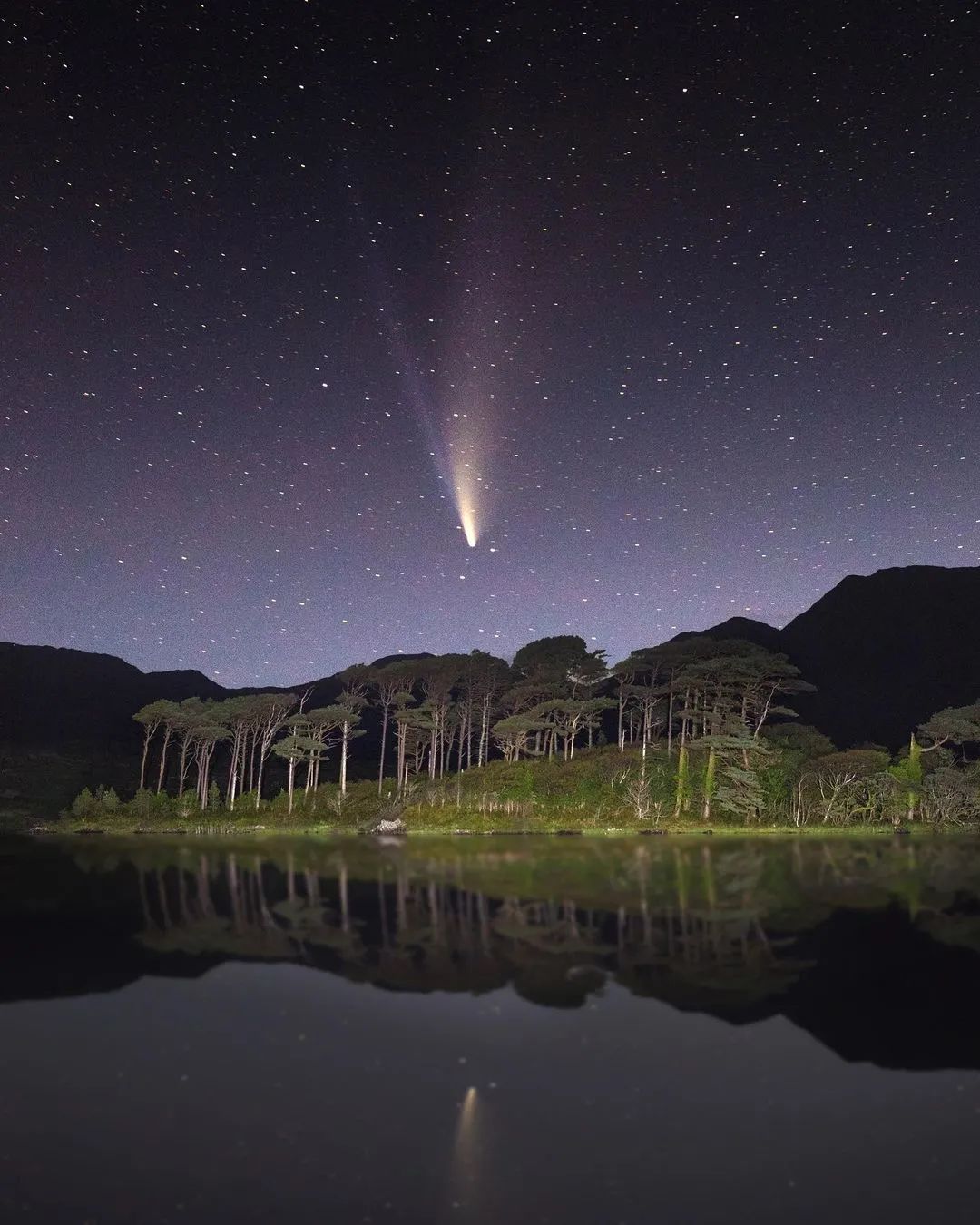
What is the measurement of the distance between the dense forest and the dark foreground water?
2378cm

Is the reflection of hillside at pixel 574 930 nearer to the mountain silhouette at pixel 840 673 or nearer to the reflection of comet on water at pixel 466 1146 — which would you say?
the reflection of comet on water at pixel 466 1146

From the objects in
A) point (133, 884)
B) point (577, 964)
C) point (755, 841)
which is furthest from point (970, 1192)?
point (755, 841)

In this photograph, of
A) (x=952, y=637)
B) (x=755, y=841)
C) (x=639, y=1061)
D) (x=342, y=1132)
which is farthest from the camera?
(x=952, y=637)

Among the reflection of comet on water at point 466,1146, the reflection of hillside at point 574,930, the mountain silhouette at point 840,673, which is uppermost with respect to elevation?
the mountain silhouette at point 840,673

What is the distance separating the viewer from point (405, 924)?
1554cm

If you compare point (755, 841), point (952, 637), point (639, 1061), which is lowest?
point (755, 841)

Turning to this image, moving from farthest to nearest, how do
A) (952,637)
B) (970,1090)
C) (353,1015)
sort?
1. (952,637)
2. (353,1015)
3. (970,1090)

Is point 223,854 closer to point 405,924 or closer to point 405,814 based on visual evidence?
point 405,814

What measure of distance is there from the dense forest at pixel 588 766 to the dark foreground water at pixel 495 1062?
936 inches

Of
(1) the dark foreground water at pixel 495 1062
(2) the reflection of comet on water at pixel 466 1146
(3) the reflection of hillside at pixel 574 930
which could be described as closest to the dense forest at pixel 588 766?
(3) the reflection of hillside at pixel 574 930

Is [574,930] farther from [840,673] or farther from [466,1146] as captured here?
[840,673]

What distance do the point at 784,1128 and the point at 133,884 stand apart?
2234 cm

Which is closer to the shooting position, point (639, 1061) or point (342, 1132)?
point (342, 1132)

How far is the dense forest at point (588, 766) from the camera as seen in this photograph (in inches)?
1622
